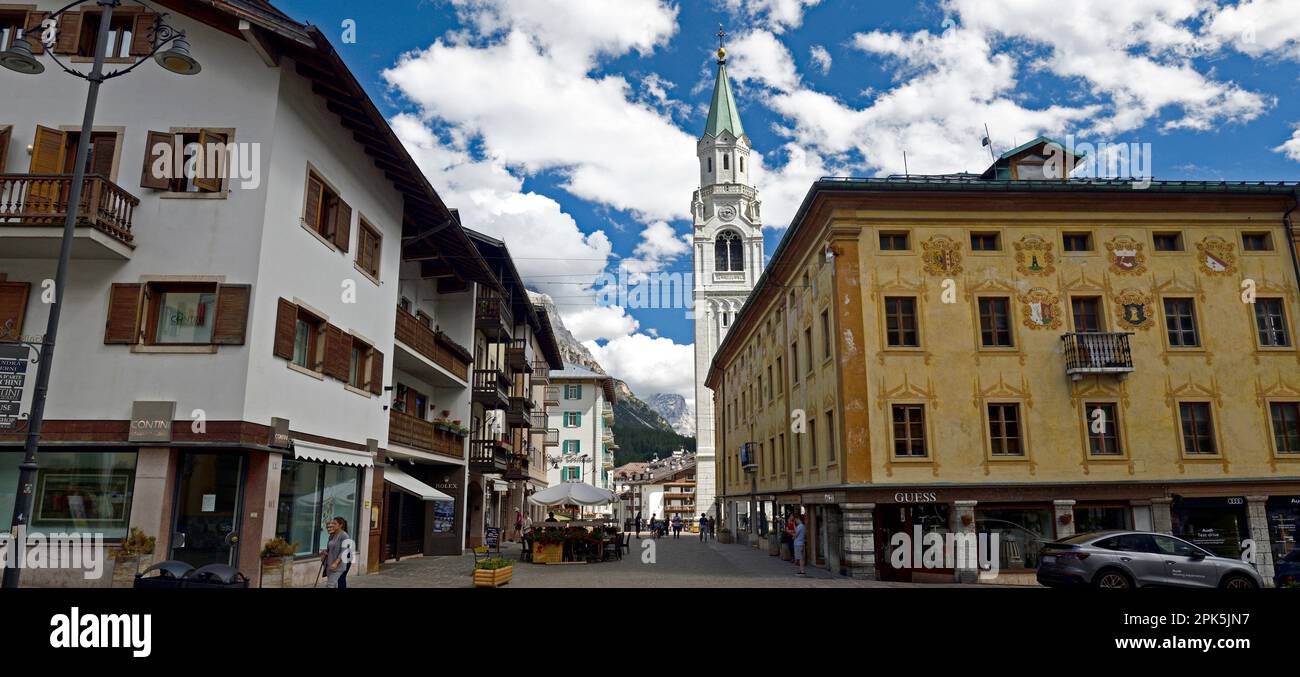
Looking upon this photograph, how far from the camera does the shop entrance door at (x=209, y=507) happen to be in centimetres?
1459

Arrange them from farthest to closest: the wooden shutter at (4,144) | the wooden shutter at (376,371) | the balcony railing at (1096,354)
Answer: the balcony railing at (1096,354) → the wooden shutter at (376,371) → the wooden shutter at (4,144)

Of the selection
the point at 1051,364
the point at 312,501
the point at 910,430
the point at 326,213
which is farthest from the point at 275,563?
the point at 1051,364

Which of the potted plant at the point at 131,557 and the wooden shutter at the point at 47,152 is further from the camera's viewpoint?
the wooden shutter at the point at 47,152

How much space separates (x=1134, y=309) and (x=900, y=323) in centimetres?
752


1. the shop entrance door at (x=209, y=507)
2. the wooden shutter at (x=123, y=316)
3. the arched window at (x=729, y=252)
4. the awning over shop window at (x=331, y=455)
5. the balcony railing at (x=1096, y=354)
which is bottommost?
the shop entrance door at (x=209, y=507)

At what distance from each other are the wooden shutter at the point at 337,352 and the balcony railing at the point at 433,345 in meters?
4.33

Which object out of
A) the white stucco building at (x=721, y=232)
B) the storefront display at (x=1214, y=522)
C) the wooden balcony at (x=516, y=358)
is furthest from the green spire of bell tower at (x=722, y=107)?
the storefront display at (x=1214, y=522)

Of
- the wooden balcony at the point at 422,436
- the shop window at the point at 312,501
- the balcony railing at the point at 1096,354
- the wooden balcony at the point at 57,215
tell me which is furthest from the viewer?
the wooden balcony at the point at 422,436

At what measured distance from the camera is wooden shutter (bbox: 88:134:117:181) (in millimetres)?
15602

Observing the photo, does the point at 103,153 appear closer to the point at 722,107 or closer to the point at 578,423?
the point at 578,423

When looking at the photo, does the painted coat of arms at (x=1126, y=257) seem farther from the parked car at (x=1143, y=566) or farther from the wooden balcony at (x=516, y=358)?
the wooden balcony at (x=516, y=358)

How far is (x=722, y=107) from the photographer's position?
111 m

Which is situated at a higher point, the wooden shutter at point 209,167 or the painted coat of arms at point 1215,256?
the painted coat of arms at point 1215,256
